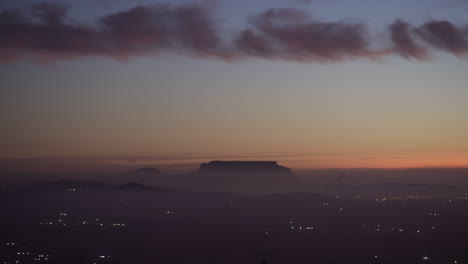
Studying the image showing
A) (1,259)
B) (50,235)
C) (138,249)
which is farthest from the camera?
(50,235)

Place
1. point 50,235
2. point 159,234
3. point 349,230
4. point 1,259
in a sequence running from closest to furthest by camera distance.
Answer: point 1,259
point 50,235
point 159,234
point 349,230

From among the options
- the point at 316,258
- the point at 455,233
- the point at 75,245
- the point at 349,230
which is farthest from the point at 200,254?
the point at 455,233

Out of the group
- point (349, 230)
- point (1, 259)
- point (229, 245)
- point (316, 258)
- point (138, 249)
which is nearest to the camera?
point (1, 259)

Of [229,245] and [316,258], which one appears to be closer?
[316,258]

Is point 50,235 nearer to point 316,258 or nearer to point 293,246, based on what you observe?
point 293,246

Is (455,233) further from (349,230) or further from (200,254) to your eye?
(200,254)

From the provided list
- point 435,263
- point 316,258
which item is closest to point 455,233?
point 435,263

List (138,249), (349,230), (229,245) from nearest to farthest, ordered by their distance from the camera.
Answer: (138,249) < (229,245) < (349,230)

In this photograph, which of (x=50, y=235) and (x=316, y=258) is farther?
(x=50, y=235)
